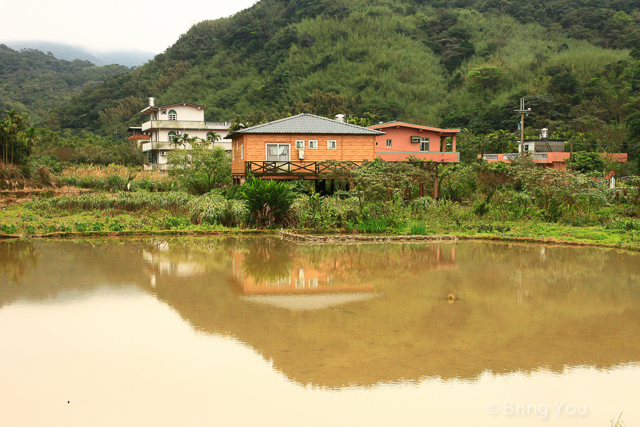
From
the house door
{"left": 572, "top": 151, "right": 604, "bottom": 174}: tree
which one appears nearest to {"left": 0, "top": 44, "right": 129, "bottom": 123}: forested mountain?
the house door

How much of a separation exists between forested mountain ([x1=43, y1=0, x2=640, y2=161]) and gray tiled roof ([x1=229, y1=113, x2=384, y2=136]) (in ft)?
100

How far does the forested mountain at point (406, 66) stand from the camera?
63969 millimetres

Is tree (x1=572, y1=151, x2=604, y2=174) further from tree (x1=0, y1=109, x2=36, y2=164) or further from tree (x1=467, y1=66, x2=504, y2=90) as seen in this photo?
tree (x1=0, y1=109, x2=36, y2=164)

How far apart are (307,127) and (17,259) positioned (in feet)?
57.0

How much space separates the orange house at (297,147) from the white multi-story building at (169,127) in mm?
29069

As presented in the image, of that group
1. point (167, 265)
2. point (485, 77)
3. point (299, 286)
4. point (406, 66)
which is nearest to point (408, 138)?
point (167, 265)

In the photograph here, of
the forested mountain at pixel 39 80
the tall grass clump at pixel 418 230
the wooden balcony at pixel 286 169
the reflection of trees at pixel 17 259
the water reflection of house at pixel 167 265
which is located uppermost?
the forested mountain at pixel 39 80

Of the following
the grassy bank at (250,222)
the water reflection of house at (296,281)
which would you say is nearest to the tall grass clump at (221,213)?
the grassy bank at (250,222)

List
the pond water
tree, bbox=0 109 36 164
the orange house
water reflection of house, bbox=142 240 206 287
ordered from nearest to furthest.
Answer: the pond water → water reflection of house, bbox=142 240 206 287 → the orange house → tree, bbox=0 109 36 164

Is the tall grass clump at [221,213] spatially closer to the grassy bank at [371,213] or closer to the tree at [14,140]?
the grassy bank at [371,213]

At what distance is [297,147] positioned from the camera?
28250 mm

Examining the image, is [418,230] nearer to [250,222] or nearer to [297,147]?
[250,222]

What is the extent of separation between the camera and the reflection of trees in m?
12.5

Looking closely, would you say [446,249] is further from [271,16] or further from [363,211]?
[271,16]
